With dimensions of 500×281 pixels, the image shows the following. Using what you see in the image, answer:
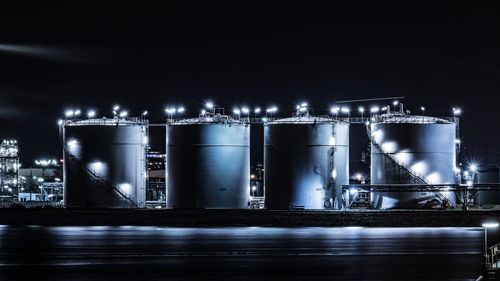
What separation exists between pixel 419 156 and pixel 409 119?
3.97 metres

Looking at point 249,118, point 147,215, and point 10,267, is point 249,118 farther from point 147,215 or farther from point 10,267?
point 10,267

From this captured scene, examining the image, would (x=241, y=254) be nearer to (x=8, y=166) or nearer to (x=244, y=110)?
(x=244, y=110)

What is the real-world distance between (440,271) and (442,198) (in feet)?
150

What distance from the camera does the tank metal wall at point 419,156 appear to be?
90.9 meters

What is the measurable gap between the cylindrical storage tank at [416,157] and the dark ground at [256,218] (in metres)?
3.76

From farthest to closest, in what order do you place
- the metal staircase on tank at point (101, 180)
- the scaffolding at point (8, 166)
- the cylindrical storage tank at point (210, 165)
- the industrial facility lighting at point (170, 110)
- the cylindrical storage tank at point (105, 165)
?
1. the scaffolding at point (8, 166)
2. the industrial facility lighting at point (170, 110)
3. the cylindrical storage tank at point (105, 165)
4. the metal staircase on tank at point (101, 180)
5. the cylindrical storage tank at point (210, 165)

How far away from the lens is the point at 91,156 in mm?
94250

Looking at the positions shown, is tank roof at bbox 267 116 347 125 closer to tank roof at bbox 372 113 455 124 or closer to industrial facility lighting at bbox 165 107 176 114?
tank roof at bbox 372 113 455 124

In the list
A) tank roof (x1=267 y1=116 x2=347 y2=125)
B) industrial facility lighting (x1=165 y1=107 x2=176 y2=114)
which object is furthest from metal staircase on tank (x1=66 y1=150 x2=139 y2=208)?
tank roof (x1=267 y1=116 x2=347 y2=125)

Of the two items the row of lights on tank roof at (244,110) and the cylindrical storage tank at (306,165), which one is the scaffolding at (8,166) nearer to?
the row of lights on tank roof at (244,110)

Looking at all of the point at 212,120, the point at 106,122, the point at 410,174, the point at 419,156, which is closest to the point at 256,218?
the point at 212,120

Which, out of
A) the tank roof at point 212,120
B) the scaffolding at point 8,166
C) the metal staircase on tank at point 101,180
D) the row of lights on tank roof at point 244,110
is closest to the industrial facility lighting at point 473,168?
the row of lights on tank roof at point 244,110

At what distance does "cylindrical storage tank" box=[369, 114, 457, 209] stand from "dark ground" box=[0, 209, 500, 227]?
12.3 feet

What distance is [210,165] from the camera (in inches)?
3583
